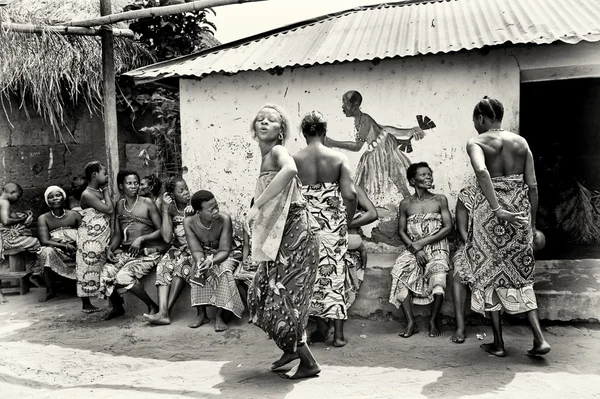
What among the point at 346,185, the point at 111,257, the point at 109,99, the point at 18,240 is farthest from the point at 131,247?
the point at 346,185

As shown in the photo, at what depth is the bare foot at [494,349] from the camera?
4.27 m

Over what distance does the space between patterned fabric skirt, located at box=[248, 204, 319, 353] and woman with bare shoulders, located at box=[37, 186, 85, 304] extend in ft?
13.0

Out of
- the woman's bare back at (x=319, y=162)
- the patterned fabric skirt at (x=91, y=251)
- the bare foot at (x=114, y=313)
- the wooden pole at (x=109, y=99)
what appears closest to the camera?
the woman's bare back at (x=319, y=162)

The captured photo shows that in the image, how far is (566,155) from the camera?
28.8 feet

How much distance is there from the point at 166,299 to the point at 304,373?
2.25 meters

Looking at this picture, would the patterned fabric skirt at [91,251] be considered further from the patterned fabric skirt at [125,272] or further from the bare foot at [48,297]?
the bare foot at [48,297]

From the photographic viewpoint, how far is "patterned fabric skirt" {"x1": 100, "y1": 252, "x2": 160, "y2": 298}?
5.84 meters

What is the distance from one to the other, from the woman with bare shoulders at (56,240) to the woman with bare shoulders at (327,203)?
12.3 feet

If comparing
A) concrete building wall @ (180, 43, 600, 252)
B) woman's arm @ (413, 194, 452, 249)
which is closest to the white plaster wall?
concrete building wall @ (180, 43, 600, 252)

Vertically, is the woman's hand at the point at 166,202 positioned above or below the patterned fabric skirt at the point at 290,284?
above

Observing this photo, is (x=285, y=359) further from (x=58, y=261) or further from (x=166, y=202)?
(x=58, y=261)

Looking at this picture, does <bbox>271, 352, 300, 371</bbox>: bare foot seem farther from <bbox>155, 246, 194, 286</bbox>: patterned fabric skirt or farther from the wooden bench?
the wooden bench

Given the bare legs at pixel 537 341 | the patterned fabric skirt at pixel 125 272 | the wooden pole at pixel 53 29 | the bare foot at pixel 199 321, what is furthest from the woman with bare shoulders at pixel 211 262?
the wooden pole at pixel 53 29

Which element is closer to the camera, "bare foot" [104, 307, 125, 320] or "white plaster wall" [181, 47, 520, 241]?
"white plaster wall" [181, 47, 520, 241]
